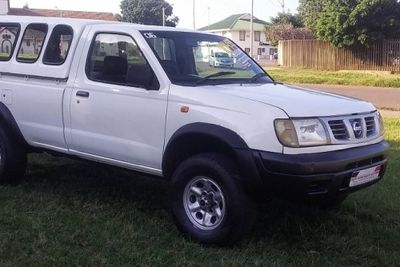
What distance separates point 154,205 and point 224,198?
4.76 feet

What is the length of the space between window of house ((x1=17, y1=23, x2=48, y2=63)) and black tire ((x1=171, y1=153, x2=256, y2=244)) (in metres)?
2.30

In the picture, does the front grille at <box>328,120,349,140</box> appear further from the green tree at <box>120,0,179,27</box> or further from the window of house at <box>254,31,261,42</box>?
the window of house at <box>254,31,261,42</box>

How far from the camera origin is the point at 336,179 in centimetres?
437

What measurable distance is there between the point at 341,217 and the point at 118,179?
2639mm

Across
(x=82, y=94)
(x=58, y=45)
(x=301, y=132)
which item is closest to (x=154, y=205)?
(x=82, y=94)

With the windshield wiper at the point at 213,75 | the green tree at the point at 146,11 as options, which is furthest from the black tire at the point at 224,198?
the green tree at the point at 146,11

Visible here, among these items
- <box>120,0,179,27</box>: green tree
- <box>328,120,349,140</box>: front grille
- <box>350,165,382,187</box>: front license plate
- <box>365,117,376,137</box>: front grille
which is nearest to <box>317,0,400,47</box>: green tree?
<box>365,117,376,137</box>: front grille

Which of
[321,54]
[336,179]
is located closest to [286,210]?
[336,179]

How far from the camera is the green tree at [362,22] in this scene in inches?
1178

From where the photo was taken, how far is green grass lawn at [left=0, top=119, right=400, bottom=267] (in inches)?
175

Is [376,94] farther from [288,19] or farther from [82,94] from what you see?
[288,19]

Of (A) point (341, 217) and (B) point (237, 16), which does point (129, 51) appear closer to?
(A) point (341, 217)

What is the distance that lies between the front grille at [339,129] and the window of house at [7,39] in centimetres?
370

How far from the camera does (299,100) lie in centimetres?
469
